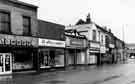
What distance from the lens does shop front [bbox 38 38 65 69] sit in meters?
24.8

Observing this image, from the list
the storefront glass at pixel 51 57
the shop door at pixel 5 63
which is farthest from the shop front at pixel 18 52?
the storefront glass at pixel 51 57

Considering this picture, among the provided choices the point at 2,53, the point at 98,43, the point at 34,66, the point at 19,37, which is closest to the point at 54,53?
the point at 34,66

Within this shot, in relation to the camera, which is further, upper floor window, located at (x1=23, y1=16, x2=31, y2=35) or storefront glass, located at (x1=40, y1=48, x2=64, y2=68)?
storefront glass, located at (x1=40, y1=48, x2=64, y2=68)

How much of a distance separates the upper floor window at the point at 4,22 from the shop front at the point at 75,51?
11.3 metres

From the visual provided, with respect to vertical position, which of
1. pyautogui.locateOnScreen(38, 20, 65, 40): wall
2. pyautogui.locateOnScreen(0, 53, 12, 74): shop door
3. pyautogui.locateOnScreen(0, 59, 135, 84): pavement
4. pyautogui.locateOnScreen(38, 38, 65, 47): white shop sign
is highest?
pyautogui.locateOnScreen(38, 20, 65, 40): wall

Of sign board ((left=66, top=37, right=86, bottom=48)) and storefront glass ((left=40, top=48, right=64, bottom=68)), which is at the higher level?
sign board ((left=66, top=37, right=86, bottom=48))

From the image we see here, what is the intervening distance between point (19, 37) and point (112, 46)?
3820 centimetres

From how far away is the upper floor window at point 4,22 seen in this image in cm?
2042

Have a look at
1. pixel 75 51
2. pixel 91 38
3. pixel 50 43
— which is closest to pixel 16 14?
pixel 50 43

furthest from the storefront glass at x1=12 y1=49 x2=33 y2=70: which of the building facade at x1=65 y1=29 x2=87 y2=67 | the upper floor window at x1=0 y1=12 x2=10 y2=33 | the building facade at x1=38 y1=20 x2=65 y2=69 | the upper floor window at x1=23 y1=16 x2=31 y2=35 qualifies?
the building facade at x1=65 y1=29 x2=87 y2=67

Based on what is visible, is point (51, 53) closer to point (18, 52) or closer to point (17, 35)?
point (18, 52)

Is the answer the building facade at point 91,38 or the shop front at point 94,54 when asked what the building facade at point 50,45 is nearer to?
the building facade at point 91,38

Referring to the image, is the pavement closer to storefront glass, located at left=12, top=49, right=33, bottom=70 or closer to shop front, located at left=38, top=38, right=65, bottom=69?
storefront glass, located at left=12, top=49, right=33, bottom=70

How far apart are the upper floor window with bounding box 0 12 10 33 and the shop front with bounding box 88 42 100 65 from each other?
20495 mm
